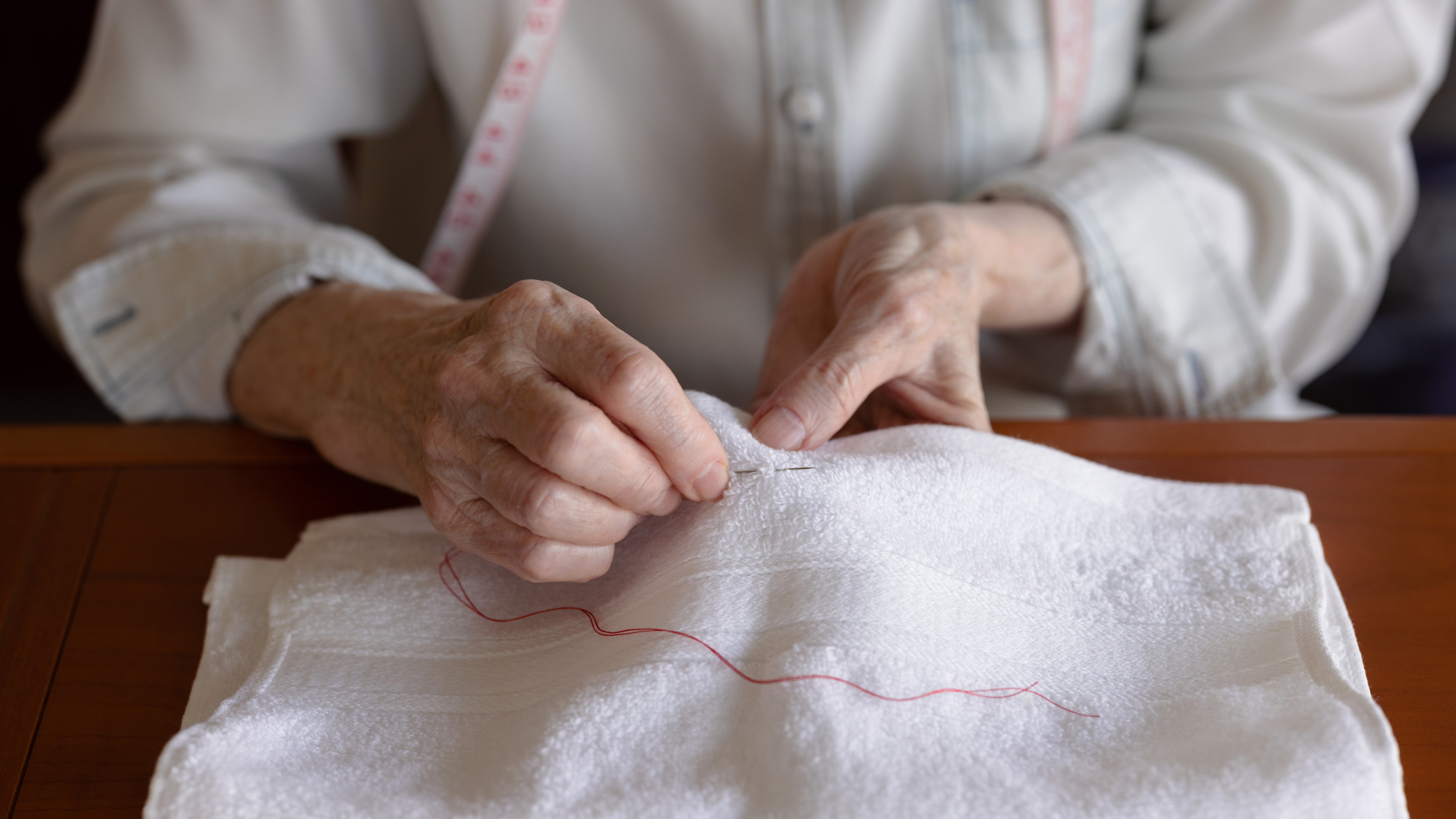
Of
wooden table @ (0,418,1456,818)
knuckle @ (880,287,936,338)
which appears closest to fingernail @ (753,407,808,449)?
knuckle @ (880,287,936,338)

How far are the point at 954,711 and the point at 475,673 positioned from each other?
0.84 feet

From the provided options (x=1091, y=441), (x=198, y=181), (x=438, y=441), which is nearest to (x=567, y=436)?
(x=438, y=441)

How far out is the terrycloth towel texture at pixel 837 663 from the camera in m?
0.44

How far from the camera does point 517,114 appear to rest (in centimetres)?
87

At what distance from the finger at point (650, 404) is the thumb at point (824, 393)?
0.06 metres

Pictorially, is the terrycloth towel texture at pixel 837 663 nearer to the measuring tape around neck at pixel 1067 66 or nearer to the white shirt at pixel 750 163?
the white shirt at pixel 750 163

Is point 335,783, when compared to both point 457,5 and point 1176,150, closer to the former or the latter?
point 457,5

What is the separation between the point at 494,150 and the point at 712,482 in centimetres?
50

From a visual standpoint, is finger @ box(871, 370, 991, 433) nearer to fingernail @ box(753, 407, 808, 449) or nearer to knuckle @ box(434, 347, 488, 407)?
fingernail @ box(753, 407, 808, 449)

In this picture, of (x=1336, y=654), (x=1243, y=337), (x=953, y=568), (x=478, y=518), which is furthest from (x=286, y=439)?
(x=1243, y=337)

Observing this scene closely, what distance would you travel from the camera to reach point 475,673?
1.76 ft

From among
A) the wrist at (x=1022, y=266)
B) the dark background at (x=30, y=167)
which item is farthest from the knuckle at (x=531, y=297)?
the dark background at (x=30, y=167)

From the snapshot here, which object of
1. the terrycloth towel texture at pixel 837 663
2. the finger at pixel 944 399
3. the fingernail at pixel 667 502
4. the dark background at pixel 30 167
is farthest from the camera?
the dark background at pixel 30 167

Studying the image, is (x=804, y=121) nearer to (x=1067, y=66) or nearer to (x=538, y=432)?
(x=1067, y=66)
